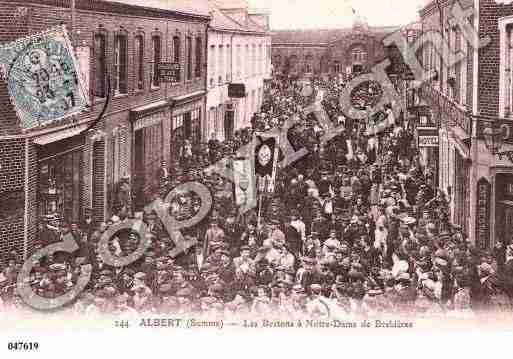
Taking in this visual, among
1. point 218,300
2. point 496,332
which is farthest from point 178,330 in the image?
point 496,332

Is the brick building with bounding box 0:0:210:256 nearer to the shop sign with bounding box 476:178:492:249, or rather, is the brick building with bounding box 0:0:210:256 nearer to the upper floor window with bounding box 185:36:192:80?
the upper floor window with bounding box 185:36:192:80

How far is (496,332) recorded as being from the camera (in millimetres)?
10305

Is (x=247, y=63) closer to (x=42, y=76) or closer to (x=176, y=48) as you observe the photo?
(x=176, y=48)

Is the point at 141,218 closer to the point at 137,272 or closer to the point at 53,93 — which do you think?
the point at 137,272

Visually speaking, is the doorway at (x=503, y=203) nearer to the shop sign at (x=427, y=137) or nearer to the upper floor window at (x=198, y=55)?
the shop sign at (x=427, y=137)

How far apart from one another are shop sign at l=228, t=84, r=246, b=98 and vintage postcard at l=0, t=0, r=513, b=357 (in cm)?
21

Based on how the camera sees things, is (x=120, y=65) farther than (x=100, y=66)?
Yes

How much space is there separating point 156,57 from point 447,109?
19.2 ft

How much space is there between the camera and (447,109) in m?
14.2

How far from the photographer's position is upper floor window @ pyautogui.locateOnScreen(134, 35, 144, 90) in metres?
13.6

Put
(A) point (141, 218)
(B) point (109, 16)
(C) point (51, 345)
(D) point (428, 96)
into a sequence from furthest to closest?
(D) point (428, 96), (B) point (109, 16), (A) point (141, 218), (C) point (51, 345)

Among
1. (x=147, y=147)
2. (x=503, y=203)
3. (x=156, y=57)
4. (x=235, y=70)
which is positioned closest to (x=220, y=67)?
(x=235, y=70)

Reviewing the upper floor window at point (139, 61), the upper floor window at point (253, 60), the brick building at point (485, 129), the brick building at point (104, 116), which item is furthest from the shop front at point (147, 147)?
the brick building at point (485, 129)

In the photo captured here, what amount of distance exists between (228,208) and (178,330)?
250cm
